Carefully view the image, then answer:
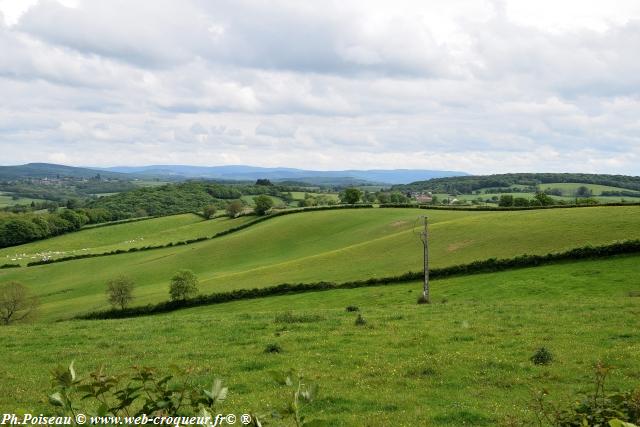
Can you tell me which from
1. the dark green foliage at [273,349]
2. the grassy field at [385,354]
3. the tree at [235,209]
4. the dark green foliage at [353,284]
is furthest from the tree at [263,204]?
the dark green foliage at [273,349]

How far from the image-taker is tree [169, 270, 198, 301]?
49625 mm

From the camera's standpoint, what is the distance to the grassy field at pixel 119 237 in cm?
11256

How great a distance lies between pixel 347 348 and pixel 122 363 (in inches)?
332

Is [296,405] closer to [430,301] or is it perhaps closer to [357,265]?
[430,301]

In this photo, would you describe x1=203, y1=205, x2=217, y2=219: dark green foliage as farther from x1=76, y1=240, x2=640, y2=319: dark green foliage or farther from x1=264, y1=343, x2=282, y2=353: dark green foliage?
x1=264, y1=343, x2=282, y2=353: dark green foliage

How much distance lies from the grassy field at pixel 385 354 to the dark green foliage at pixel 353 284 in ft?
42.6

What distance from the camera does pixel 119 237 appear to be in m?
130

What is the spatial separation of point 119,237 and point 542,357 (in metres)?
126

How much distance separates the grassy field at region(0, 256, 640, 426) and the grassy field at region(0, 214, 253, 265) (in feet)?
283

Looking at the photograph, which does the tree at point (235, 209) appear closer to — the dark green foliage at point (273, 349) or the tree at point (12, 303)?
the tree at point (12, 303)

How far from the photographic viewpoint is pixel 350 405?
1362 centimetres

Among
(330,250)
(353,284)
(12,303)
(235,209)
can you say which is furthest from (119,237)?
(353,284)

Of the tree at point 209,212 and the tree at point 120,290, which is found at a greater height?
the tree at point 209,212

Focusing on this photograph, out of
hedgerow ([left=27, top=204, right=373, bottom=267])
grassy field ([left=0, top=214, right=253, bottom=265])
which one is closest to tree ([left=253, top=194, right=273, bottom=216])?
grassy field ([left=0, top=214, right=253, bottom=265])
